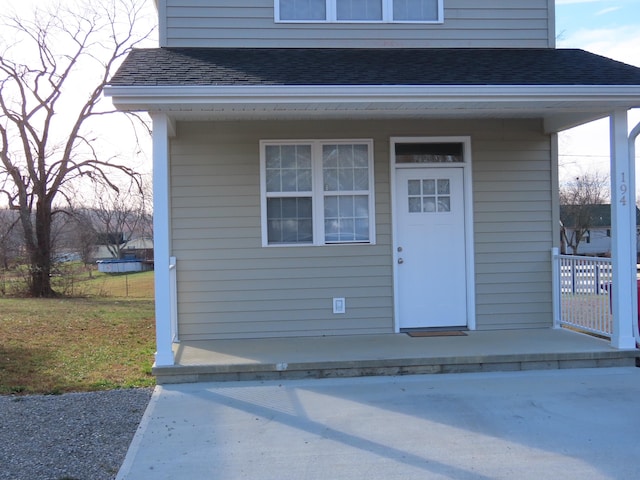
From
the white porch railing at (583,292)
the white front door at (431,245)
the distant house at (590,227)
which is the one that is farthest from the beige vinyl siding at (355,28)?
the distant house at (590,227)

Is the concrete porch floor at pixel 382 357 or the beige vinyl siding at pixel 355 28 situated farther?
the beige vinyl siding at pixel 355 28

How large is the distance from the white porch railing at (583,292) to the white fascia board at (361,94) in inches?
68.9

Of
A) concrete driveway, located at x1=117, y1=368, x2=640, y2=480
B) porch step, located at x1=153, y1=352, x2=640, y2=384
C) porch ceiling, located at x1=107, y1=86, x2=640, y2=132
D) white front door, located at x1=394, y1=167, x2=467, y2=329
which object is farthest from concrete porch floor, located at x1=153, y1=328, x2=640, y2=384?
porch ceiling, located at x1=107, y1=86, x2=640, y2=132

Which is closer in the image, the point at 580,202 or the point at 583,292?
the point at 583,292

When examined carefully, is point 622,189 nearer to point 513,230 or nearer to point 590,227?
point 513,230

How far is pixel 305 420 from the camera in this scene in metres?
4.62

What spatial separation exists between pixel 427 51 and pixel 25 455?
579 centimetres

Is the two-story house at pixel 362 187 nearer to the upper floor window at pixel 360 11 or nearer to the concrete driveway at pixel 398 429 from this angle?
the upper floor window at pixel 360 11

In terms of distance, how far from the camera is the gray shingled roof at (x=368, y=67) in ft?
18.6

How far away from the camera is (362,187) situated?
7066 millimetres

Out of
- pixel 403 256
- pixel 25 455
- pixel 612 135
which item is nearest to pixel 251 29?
pixel 403 256

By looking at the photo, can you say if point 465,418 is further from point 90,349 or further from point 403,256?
point 90,349

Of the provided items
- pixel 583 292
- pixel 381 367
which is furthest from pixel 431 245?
pixel 381 367

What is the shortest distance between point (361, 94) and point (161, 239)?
90.2 inches
